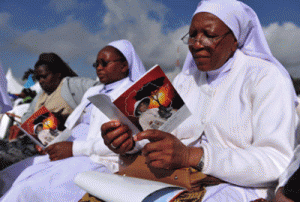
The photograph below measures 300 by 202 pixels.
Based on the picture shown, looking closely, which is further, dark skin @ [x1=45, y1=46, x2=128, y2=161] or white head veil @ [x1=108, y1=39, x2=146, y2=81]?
white head veil @ [x1=108, y1=39, x2=146, y2=81]

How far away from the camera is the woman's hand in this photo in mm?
1180

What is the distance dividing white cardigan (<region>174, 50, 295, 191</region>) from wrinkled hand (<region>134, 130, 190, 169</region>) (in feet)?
0.55

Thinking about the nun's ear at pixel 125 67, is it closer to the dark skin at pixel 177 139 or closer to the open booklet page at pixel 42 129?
the open booklet page at pixel 42 129

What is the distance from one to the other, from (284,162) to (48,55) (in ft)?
13.2

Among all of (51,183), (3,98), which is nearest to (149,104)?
(51,183)

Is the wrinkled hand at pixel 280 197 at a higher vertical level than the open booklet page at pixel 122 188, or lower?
lower

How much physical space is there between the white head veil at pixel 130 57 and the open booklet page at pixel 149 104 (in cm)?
180

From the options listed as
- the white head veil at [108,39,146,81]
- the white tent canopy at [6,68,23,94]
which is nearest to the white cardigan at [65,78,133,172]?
the white head veil at [108,39,146,81]

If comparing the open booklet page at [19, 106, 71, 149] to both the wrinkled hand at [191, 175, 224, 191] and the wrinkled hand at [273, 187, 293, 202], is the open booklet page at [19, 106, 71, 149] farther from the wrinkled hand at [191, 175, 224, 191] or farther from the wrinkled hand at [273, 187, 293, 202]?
the wrinkled hand at [273, 187, 293, 202]

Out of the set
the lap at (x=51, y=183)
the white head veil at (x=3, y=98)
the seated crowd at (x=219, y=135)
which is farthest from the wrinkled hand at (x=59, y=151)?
the white head veil at (x=3, y=98)

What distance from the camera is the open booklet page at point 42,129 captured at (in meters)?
2.25

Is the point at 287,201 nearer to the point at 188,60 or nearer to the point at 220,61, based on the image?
the point at 220,61

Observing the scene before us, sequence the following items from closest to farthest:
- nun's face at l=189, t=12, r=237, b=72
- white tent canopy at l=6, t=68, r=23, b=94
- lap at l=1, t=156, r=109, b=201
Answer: nun's face at l=189, t=12, r=237, b=72
lap at l=1, t=156, r=109, b=201
white tent canopy at l=6, t=68, r=23, b=94

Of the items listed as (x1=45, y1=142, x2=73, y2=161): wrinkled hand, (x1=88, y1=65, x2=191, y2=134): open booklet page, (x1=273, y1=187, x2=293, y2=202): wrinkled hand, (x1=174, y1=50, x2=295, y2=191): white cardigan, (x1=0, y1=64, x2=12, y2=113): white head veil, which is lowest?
(x1=273, y1=187, x2=293, y2=202): wrinkled hand
